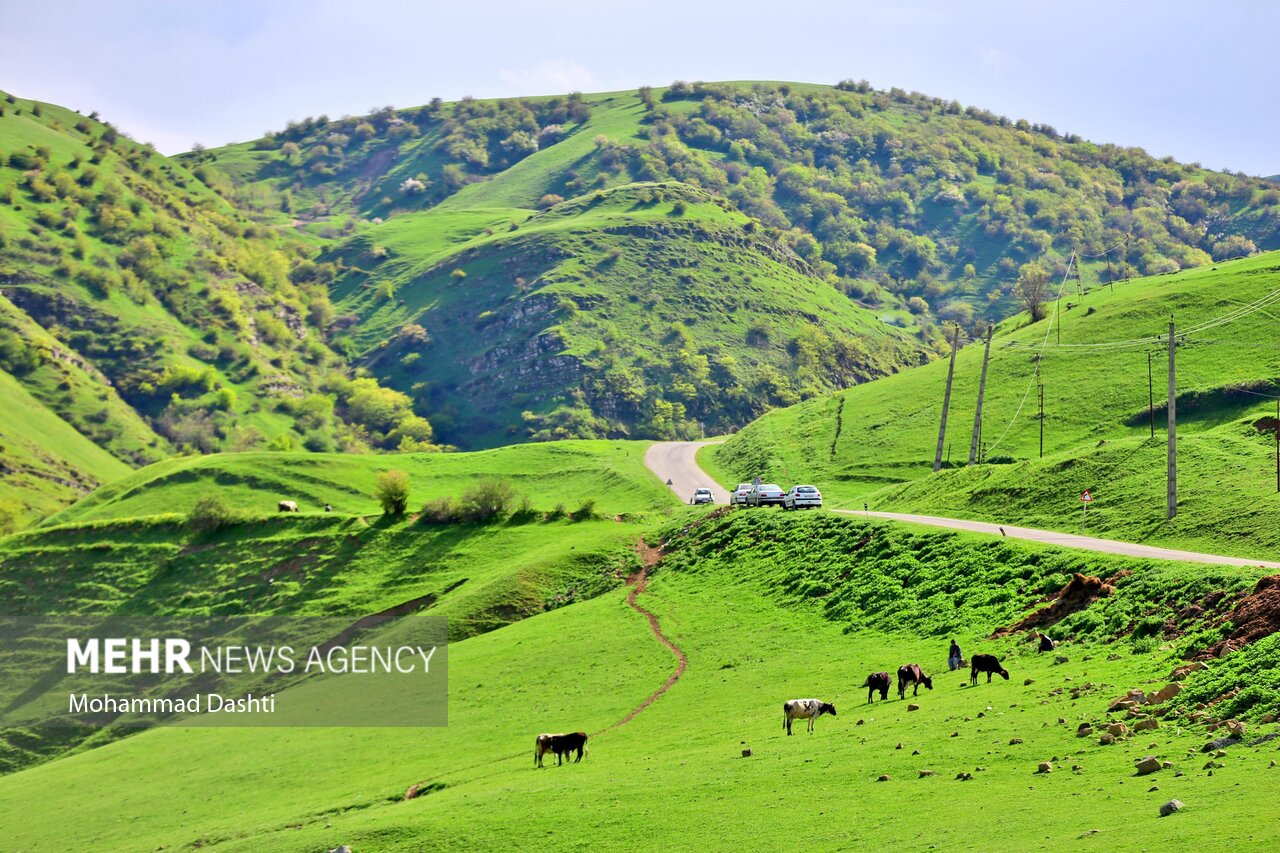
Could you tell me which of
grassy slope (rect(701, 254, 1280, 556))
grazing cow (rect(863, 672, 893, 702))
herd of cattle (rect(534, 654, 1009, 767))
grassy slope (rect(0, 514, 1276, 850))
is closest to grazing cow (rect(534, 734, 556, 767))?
herd of cattle (rect(534, 654, 1009, 767))

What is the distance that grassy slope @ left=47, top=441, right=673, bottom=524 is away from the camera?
127 metres

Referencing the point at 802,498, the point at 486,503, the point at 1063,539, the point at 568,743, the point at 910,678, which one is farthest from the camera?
the point at 486,503

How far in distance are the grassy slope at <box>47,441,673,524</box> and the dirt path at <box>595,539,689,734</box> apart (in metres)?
32.6

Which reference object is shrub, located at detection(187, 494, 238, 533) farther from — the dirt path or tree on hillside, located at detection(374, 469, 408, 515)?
the dirt path

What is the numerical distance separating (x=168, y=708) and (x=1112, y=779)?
7265cm

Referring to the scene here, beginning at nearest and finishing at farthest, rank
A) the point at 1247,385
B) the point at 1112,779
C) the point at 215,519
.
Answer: the point at 1112,779 → the point at 1247,385 → the point at 215,519

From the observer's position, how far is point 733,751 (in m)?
36.8

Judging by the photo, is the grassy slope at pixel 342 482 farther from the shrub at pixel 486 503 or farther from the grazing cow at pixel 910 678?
the grazing cow at pixel 910 678

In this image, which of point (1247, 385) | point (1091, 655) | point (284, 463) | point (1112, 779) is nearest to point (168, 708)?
point (284, 463)

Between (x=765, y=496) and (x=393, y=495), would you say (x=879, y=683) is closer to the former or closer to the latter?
(x=765, y=496)

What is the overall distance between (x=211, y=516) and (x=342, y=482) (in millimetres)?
25978

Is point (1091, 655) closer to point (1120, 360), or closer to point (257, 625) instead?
point (257, 625)

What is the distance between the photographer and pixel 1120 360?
388 ft

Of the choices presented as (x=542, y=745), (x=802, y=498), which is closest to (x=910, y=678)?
(x=542, y=745)
